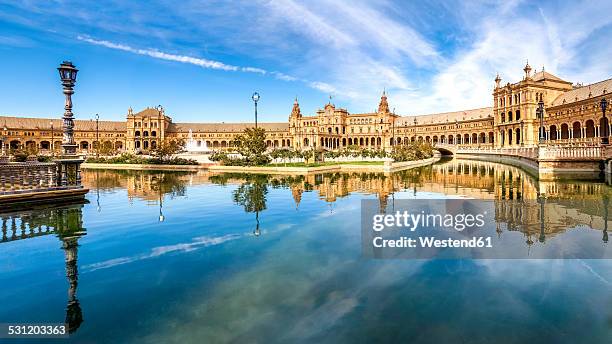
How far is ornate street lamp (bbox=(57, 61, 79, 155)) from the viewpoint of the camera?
16938mm

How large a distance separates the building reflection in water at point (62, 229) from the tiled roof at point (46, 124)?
408ft

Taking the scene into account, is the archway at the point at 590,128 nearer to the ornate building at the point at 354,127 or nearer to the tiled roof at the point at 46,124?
the ornate building at the point at 354,127

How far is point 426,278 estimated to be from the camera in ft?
22.7

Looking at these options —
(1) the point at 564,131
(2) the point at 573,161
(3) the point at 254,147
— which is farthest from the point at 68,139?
(1) the point at 564,131

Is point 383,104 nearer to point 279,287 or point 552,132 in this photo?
point 552,132

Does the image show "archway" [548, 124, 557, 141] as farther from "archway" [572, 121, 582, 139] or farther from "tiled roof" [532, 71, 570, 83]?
"tiled roof" [532, 71, 570, 83]

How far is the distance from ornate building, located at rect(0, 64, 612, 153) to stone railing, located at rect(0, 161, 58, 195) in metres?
81.9

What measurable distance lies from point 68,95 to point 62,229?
890 centimetres

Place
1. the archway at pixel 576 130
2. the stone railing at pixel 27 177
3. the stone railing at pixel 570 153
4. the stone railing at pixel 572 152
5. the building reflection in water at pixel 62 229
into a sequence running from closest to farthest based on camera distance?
the building reflection in water at pixel 62 229
the stone railing at pixel 27 177
the stone railing at pixel 572 152
the stone railing at pixel 570 153
the archway at pixel 576 130

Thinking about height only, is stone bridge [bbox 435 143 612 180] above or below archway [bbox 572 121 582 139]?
below

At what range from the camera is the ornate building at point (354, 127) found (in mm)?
85312

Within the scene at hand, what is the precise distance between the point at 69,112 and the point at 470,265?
18304 millimetres

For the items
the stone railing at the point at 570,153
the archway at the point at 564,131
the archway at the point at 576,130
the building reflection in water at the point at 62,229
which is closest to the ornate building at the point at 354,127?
the archway at the point at 564,131

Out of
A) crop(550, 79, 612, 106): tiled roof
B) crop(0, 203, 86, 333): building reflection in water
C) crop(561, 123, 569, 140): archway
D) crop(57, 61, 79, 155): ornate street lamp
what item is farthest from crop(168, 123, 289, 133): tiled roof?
crop(0, 203, 86, 333): building reflection in water
